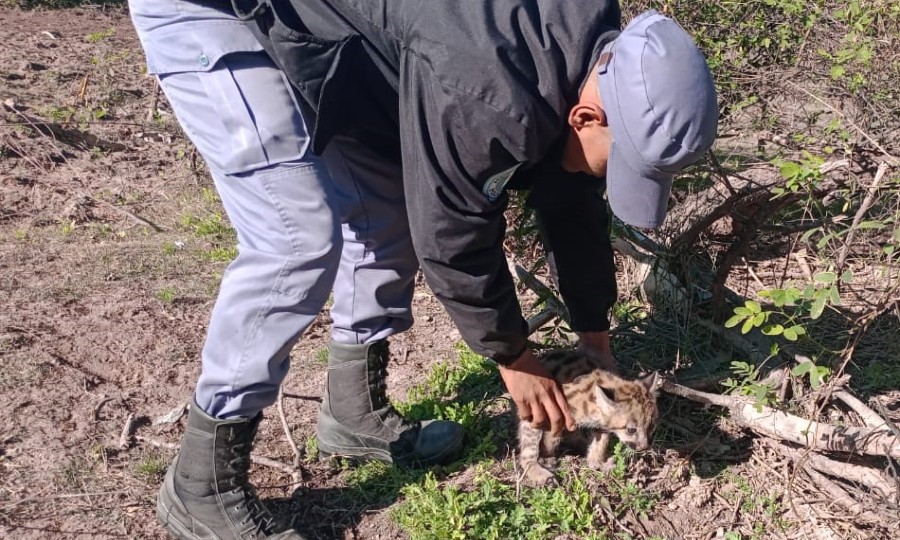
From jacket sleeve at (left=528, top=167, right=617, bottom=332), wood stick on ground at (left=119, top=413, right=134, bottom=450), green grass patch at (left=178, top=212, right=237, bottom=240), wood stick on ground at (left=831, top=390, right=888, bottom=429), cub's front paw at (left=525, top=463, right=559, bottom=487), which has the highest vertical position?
jacket sleeve at (left=528, top=167, right=617, bottom=332)

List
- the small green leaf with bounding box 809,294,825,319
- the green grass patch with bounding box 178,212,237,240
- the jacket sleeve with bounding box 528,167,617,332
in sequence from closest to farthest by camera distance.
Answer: the small green leaf with bounding box 809,294,825,319 → the jacket sleeve with bounding box 528,167,617,332 → the green grass patch with bounding box 178,212,237,240

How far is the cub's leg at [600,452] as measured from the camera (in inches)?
163

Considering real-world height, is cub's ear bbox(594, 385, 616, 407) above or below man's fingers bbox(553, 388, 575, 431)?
Result: below

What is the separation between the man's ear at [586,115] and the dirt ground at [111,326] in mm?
2031

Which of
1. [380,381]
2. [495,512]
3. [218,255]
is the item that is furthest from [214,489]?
[218,255]

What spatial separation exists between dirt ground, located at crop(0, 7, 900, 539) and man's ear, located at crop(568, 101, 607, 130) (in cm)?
203

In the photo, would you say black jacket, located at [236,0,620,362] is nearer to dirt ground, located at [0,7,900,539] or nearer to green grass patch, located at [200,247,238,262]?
dirt ground, located at [0,7,900,539]

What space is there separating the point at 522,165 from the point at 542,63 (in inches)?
16.5

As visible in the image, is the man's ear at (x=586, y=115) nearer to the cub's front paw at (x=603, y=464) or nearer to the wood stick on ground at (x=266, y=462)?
the cub's front paw at (x=603, y=464)

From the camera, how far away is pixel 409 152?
2.89 metres

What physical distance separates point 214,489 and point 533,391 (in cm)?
139

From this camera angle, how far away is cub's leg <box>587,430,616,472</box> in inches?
163

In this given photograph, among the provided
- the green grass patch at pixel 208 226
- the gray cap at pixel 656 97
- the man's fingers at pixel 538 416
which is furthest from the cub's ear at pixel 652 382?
the green grass patch at pixel 208 226

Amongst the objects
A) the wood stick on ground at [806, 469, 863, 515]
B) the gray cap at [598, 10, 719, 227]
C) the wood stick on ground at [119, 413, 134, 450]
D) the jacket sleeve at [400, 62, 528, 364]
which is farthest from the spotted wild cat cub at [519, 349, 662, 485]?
the wood stick on ground at [119, 413, 134, 450]
